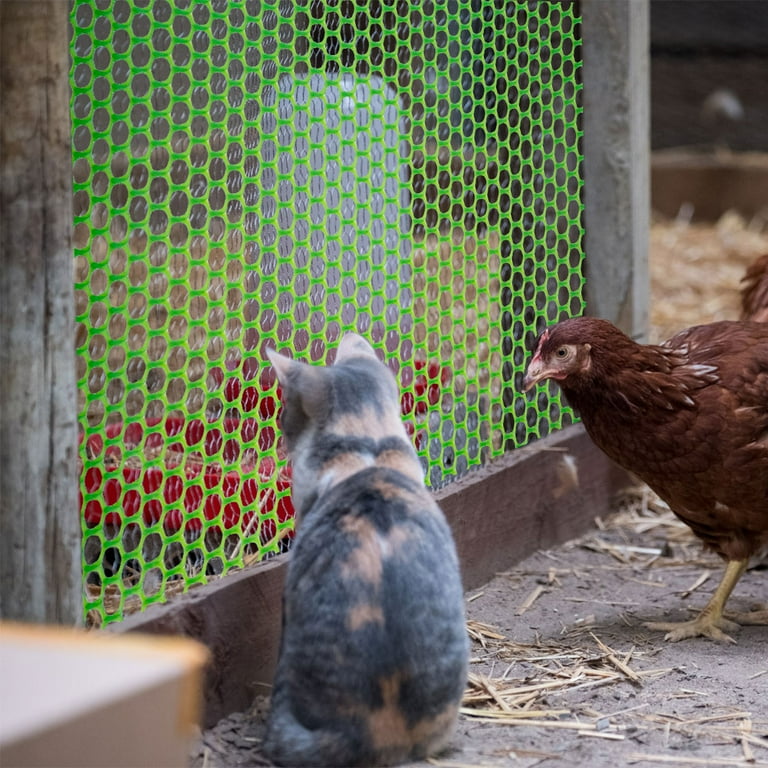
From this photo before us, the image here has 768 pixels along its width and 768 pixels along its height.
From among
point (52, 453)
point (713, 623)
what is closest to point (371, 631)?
point (52, 453)

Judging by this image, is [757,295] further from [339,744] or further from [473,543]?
[339,744]

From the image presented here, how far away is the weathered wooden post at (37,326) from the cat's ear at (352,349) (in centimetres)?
66

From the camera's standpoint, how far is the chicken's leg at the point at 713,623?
352cm

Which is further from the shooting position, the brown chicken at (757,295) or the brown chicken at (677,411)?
the brown chicken at (757,295)

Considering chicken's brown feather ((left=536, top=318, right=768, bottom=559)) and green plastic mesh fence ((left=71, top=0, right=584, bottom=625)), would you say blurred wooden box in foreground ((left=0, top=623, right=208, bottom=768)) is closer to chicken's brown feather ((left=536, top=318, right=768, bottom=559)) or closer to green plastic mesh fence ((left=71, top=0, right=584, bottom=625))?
green plastic mesh fence ((left=71, top=0, right=584, bottom=625))

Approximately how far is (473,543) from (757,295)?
135 cm

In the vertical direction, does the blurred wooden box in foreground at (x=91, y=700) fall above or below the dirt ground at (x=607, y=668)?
above

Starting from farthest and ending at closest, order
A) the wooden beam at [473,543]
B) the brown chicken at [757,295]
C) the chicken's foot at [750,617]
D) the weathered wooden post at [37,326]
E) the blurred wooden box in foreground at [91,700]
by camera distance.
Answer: the brown chicken at [757,295], the chicken's foot at [750,617], the wooden beam at [473,543], the weathered wooden post at [37,326], the blurred wooden box in foreground at [91,700]

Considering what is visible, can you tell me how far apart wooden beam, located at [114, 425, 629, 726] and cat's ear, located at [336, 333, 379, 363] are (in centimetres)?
54

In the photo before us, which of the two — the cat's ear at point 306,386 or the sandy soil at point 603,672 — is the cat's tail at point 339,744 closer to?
the sandy soil at point 603,672

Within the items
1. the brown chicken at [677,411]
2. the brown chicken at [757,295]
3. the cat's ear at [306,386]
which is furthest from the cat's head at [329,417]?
the brown chicken at [757,295]

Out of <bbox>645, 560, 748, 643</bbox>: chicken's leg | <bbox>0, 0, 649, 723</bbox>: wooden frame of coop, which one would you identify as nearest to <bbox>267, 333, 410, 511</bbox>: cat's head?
<bbox>0, 0, 649, 723</bbox>: wooden frame of coop

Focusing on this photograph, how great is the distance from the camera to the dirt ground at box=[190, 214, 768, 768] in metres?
2.68

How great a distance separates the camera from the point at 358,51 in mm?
3340
